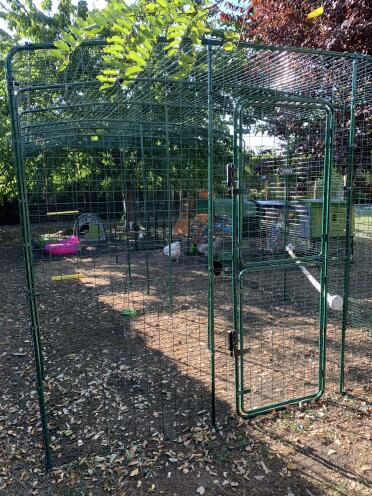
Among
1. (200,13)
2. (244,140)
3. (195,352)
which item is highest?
(200,13)

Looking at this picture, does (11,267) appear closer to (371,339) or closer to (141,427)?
(141,427)

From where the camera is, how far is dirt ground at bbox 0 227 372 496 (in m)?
2.36

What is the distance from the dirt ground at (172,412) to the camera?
2357 millimetres

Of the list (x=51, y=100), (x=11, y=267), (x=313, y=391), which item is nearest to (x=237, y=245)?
(x=313, y=391)

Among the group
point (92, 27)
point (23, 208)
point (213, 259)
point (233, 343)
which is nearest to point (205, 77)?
point (213, 259)

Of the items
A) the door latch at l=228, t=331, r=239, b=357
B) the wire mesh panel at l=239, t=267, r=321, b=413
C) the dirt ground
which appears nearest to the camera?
the dirt ground

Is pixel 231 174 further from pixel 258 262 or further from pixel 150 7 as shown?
pixel 150 7

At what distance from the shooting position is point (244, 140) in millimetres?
2699

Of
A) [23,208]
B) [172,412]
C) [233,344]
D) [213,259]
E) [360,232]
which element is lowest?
[172,412]

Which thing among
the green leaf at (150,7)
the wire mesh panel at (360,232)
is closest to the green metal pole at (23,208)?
the green leaf at (150,7)

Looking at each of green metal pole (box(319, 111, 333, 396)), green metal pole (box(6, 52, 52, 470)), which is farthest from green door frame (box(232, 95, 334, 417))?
green metal pole (box(6, 52, 52, 470))

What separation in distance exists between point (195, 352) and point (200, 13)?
348 cm

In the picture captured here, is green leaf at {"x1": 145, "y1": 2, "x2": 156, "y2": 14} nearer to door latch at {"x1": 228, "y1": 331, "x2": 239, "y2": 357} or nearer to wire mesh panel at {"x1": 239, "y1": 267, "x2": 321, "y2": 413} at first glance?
wire mesh panel at {"x1": 239, "y1": 267, "x2": 321, "y2": 413}

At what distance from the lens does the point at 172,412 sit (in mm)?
3059
